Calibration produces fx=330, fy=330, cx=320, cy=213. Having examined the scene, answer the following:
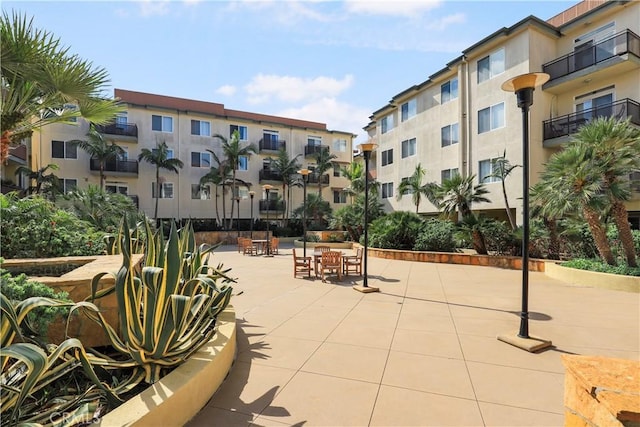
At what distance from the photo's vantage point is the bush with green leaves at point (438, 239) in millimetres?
14977

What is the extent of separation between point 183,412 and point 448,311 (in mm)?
5489

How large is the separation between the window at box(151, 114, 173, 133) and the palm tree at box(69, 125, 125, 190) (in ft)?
13.9

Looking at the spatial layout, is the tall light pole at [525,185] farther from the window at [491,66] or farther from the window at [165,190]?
the window at [165,190]

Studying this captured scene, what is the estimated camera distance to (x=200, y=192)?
33.3m

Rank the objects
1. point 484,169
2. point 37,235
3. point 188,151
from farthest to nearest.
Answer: point 188,151
point 484,169
point 37,235

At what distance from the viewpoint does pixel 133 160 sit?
99.7 ft

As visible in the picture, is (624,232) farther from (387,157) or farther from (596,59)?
(387,157)

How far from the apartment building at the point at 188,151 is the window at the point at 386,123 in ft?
26.2

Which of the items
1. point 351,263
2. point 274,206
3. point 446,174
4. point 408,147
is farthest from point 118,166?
point 446,174

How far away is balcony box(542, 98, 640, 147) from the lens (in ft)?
52.1

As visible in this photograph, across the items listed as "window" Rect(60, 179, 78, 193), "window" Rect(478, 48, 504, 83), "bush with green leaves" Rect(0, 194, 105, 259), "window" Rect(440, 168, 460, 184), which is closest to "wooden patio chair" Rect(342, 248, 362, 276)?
"bush with green leaves" Rect(0, 194, 105, 259)

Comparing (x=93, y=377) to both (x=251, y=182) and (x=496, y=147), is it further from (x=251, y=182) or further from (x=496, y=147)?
(x=251, y=182)

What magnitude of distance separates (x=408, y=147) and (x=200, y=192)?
20.5m

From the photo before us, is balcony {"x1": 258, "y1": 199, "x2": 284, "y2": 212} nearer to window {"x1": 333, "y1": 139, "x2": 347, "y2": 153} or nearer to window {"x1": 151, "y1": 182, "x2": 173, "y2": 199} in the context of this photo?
window {"x1": 151, "y1": 182, "x2": 173, "y2": 199}
